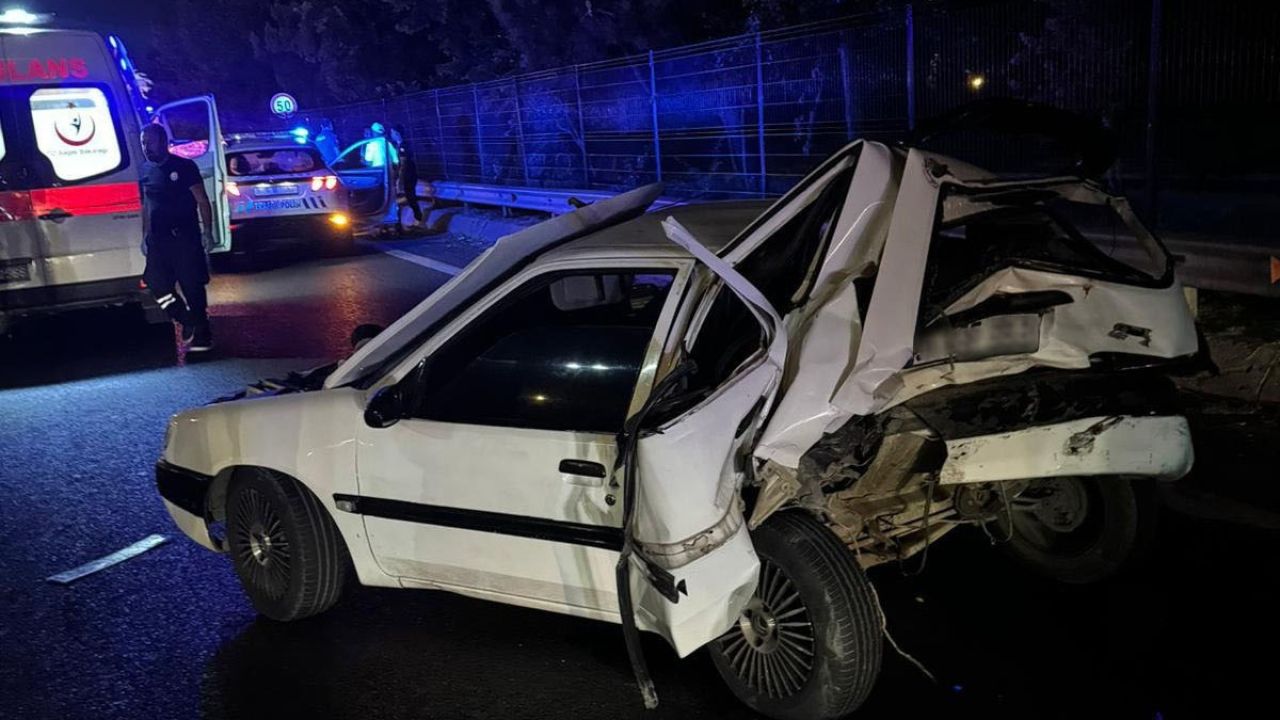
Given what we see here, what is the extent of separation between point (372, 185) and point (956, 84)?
33.6 ft

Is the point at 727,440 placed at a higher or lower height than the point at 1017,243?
lower

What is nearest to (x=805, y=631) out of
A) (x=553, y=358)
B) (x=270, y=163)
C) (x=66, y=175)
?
(x=553, y=358)

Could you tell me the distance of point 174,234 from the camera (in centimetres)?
945

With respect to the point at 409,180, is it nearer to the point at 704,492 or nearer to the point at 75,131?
the point at 75,131

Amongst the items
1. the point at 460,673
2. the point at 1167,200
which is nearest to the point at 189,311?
the point at 460,673

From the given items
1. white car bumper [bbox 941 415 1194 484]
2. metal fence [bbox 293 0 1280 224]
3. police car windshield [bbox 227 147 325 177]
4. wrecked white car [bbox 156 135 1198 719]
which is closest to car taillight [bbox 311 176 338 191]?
police car windshield [bbox 227 147 325 177]

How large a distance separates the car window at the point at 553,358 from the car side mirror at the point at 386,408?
0.29 feet

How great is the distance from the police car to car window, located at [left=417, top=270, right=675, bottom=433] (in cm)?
1164

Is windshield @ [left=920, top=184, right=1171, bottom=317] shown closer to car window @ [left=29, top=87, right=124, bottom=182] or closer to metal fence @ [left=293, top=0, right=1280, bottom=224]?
metal fence @ [left=293, top=0, right=1280, bottom=224]

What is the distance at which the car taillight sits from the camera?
15.5 m

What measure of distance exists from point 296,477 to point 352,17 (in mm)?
34024

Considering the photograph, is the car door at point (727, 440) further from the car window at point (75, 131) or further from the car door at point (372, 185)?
the car door at point (372, 185)

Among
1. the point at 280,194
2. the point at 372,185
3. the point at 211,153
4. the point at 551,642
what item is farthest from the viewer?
the point at 372,185

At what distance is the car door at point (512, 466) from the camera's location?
3428 millimetres
